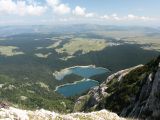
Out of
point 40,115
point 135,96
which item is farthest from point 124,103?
point 40,115

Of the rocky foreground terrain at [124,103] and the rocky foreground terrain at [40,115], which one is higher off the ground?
the rocky foreground terrain at [40,115]

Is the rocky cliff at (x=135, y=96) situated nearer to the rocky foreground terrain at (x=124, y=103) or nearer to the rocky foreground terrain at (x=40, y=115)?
the rocky foreground terrain at (x=124, y=103)

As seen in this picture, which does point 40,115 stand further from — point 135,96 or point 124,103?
point 124,103

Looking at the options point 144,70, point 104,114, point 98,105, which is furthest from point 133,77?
point 104,114

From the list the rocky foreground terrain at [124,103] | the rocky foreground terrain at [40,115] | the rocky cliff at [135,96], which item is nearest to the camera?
the rocky foreground terrain at [40,115]

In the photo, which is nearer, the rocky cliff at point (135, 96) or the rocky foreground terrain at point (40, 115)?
the rocky foreground terrain at point (40, 115)

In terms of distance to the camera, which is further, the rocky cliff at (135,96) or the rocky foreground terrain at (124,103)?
the rocky cliff at (135,96)

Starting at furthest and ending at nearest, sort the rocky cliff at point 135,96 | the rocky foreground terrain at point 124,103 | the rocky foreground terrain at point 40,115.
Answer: the rocky cliff at point 135,96
the rocky foreground terrain at point 124,103
the rocky foreground terrain at point 40,115

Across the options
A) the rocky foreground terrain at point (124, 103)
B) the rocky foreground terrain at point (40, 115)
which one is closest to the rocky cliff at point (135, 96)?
the rocky foreground terrain at point (124, 103)

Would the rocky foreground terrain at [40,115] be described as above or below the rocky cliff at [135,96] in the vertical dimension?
above

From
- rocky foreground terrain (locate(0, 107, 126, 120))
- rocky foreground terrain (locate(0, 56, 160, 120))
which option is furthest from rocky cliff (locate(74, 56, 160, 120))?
rocky foreground terrain (locate(0, 107, 126, 120))
